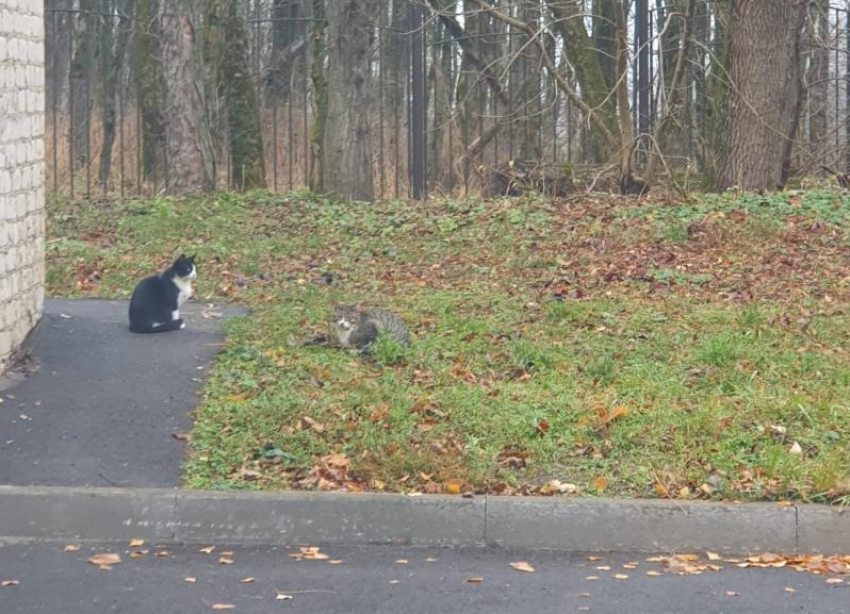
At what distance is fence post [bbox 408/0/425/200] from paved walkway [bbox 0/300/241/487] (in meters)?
7.27

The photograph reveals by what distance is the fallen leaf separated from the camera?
6.12m

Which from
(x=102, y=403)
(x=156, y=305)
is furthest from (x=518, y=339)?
(x=102, y=403)

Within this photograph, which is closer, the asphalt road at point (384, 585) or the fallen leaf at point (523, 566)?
the asphalt road at point (384, 585)

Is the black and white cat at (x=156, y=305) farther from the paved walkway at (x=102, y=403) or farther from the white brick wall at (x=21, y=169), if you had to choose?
the white brick wall at (x=21, y=169)

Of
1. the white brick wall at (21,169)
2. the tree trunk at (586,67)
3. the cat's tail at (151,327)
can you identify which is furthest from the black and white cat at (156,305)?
the tree trunk at (586,67)

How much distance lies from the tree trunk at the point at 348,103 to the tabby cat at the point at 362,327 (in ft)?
22.0

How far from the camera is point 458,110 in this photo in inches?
661

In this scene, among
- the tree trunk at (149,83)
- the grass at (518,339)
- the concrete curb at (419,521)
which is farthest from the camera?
the tree trunk at (149,83)

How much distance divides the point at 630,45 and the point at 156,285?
9636 millimetres

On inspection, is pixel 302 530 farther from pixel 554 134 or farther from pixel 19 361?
pixel 554 134

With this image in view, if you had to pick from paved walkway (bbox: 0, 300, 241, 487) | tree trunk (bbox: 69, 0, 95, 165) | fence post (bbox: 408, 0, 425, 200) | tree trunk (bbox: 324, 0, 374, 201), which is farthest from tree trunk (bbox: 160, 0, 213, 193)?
paved walkway (bbox: 0, 300, 241, 487)

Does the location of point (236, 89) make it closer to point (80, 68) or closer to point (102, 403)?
point (80, 68)

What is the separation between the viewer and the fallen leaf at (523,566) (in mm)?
6125

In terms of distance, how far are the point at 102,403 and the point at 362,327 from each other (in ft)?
7.12
